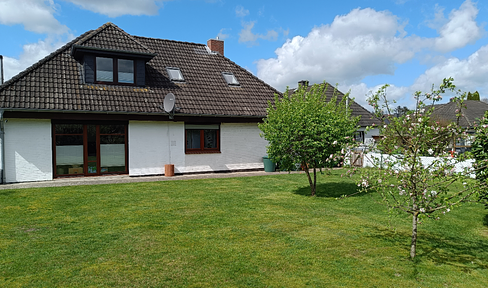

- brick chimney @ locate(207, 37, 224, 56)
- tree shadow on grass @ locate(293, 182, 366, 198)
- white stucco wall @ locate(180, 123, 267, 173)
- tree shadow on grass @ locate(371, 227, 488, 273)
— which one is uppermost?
brick chimney @ locate(207, 37, 224, 56)

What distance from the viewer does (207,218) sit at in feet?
27.3

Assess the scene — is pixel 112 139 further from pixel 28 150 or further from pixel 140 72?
pixel 140 72

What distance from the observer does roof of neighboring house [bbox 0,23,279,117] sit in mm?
14633

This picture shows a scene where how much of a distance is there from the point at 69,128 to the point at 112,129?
5.76 feet

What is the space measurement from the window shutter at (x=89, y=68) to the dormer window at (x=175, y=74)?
3904mm

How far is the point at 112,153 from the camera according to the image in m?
16.0

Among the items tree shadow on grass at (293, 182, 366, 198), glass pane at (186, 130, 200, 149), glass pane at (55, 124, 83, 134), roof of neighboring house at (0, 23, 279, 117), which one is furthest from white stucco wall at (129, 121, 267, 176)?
tree shadow on grass at (293, 182, 366, 198)

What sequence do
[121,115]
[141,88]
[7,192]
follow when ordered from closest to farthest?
1. [7,192]
2. [121,115]
3. [141,88]

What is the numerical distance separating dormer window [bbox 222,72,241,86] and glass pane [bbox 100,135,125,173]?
23.4 feet

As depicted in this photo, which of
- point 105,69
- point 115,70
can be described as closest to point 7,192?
point 105,69

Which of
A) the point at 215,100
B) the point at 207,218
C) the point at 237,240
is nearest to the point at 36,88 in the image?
the point at 215,100

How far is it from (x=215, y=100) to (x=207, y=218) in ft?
35.2

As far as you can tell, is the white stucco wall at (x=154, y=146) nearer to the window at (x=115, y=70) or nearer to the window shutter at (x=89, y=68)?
the window at (x=115, y=70)

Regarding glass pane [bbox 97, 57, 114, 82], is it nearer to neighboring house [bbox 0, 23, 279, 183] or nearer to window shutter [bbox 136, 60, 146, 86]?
neighboring house [bbox 0, 23, 279, 183]
